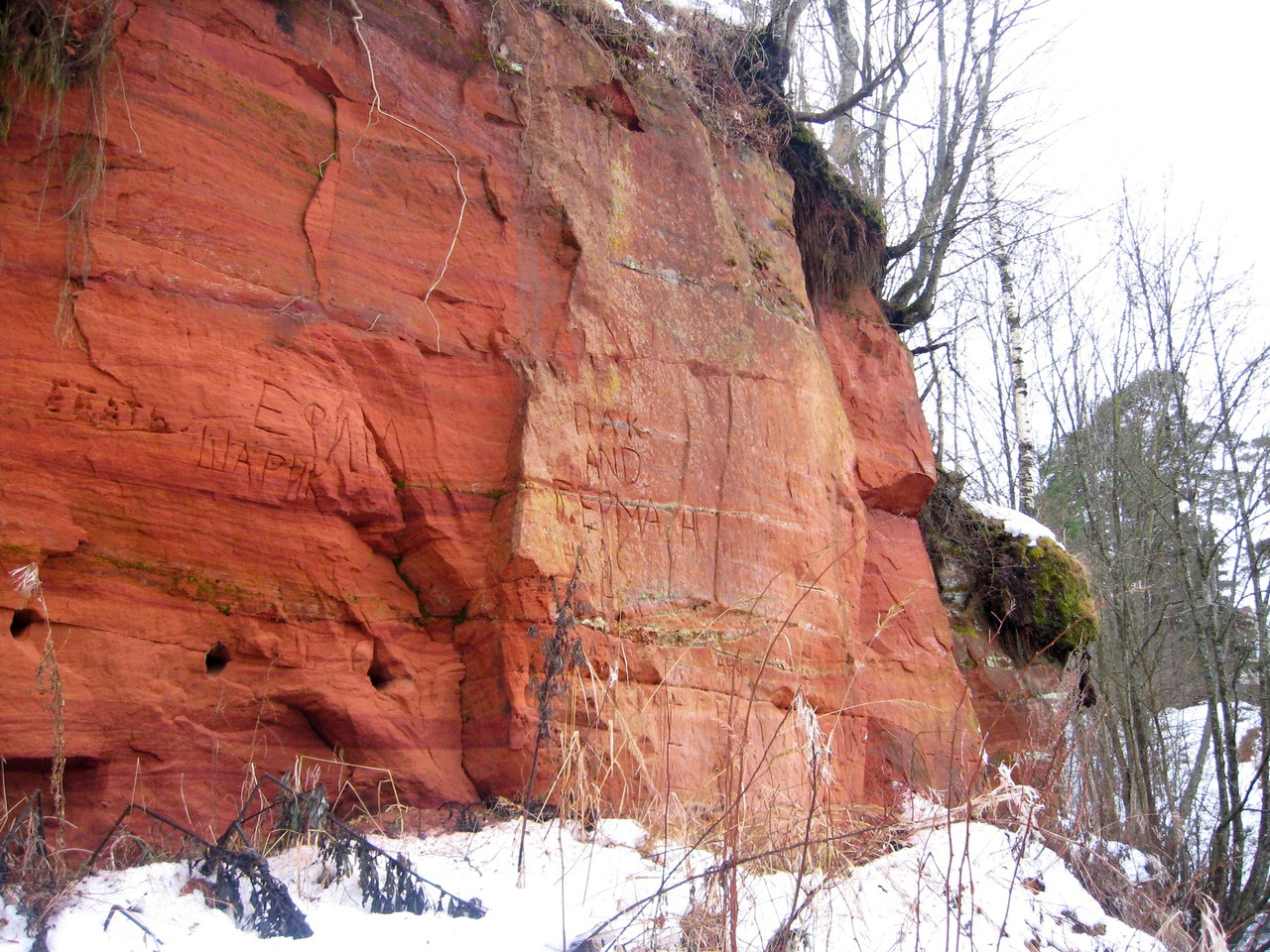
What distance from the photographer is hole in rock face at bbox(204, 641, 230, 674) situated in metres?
4.91

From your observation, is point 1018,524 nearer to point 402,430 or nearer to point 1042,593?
point 1042,593

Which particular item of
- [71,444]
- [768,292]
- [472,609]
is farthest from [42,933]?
[768,292]

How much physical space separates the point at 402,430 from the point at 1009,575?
5.89 metres

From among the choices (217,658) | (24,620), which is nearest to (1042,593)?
(217,658)

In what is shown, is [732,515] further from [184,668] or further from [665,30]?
[665,30]

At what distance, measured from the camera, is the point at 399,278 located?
5879mm

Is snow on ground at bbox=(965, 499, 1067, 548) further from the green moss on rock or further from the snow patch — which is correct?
the snow patch

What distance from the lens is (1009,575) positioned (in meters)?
9.22

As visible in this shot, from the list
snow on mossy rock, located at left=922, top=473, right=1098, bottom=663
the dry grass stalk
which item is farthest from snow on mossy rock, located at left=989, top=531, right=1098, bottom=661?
the dry grass stalk

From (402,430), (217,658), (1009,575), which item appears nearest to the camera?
(217,658)

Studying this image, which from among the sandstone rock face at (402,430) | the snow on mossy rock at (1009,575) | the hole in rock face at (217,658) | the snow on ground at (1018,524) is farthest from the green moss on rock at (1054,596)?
the hole in rock face at (217,658)

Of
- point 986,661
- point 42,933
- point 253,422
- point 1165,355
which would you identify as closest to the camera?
point 42,933

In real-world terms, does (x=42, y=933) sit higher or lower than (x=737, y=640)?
lower

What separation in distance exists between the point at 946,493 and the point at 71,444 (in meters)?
7.31
